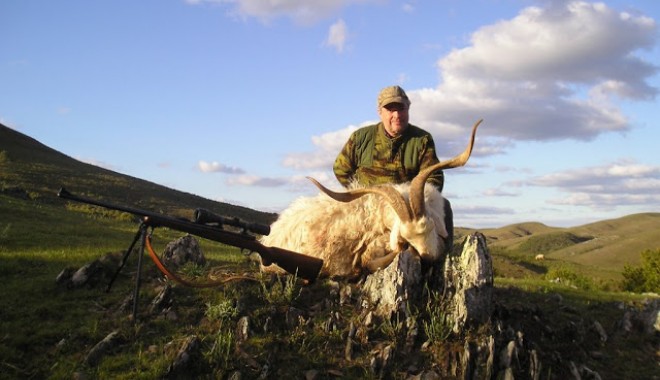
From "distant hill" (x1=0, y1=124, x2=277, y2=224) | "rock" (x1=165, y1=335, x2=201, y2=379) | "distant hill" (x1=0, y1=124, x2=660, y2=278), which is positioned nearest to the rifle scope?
"rock" (x1=165, y1=335, x2=201, y2=379)

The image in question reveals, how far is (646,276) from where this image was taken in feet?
51.9

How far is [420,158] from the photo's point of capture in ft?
28.2

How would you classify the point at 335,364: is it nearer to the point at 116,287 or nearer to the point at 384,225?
the point at 384,225

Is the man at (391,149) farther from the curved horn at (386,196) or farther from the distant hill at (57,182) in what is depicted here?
the distant hill at (57,182)

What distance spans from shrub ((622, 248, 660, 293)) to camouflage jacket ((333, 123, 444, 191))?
10790mm

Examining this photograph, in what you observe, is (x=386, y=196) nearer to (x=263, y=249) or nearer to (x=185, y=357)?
(x=263, y=249)

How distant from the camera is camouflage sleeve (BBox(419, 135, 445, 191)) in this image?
27.6 feet

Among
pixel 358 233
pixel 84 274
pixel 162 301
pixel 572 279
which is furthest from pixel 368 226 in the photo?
pixel 572 279

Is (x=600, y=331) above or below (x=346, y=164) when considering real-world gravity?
below

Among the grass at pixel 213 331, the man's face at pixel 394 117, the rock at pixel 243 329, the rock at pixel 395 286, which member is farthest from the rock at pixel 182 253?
the man's face at pixel 394 117

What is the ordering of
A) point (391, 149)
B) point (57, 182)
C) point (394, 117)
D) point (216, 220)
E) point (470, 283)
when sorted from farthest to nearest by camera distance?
point (57, 182) → point (391, 149) → point (394, 117) → point (216, 220) → point (470, 283)

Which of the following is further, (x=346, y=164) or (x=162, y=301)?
(x=346, y=164)

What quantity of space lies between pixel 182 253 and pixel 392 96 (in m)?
4.40

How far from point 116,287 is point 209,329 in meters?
2.11
